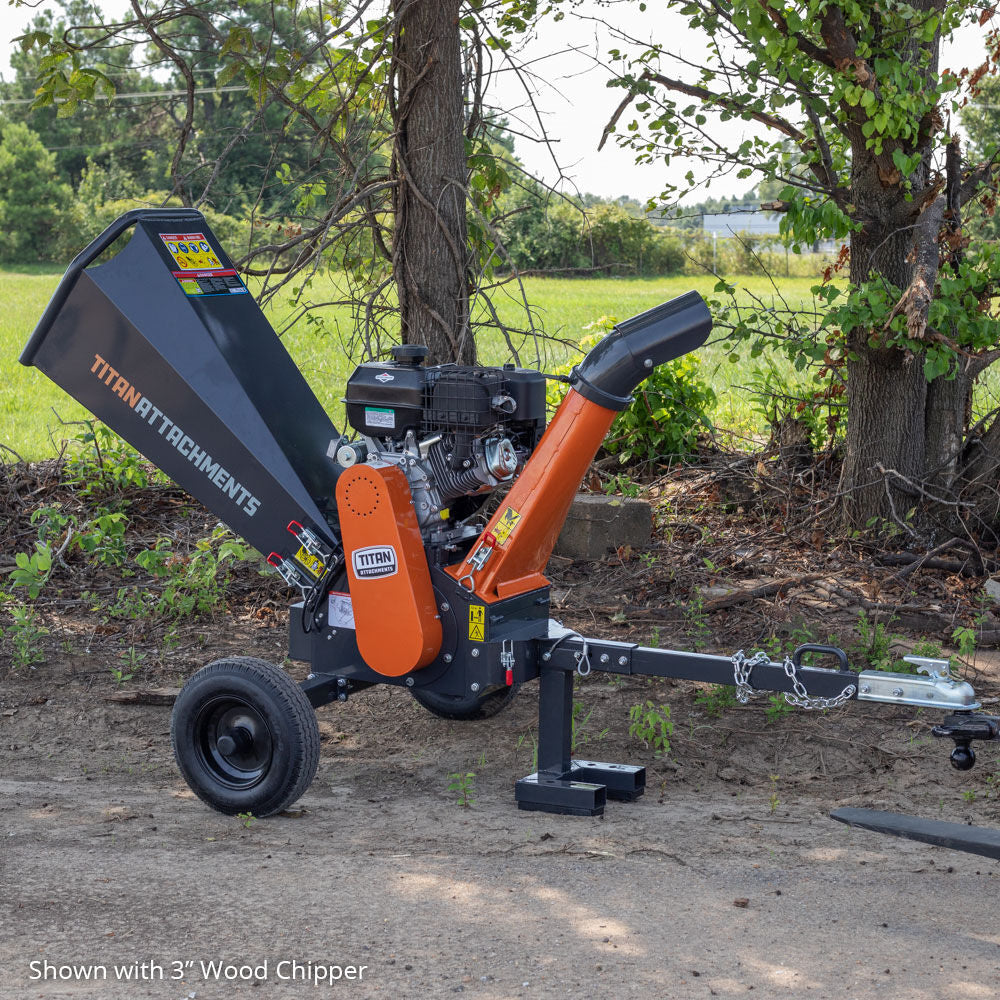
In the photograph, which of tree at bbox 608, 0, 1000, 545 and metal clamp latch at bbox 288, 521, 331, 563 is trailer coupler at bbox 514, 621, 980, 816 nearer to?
metal clamp latch at bbox 288, 521, 331, 563

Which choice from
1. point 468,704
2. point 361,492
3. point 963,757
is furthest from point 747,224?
point 963,757

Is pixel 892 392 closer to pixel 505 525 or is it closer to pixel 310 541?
pixel 505 525

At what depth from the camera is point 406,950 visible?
327cm

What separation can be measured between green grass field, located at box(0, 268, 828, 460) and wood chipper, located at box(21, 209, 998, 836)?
1427mm

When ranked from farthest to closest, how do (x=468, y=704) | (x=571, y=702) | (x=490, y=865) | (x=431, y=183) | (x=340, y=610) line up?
(x=431, y=183)
(x=468, y=704)
(x=340, y=610)
(x=571, y=702)
(x=490, y=865)

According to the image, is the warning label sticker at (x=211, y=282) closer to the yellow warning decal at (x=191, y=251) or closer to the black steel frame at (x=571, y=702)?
the yellow warning decal at (x=191, y=251)

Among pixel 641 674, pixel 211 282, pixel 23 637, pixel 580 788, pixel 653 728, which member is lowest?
pixel 580 788

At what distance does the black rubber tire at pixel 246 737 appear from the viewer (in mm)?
4195

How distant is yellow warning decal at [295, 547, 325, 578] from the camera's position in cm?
460

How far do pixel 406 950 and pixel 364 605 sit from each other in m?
1.39

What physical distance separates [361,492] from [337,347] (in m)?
8.94

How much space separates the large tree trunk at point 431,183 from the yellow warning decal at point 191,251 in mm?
1897

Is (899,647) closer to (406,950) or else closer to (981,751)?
(981,751)

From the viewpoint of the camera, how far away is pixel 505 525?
169 inches
